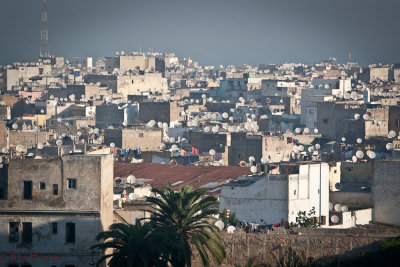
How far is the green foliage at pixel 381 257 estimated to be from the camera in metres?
31.4

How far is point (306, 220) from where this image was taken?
3878 cm

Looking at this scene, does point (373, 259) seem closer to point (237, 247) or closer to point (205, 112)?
point (237, 247)

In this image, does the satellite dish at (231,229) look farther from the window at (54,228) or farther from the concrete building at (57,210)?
the window at (54,228)

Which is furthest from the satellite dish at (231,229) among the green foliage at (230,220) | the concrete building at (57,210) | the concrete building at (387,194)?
the concrete building at (387,194)

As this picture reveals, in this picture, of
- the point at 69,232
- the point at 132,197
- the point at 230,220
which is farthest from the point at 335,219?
the point at 69,232

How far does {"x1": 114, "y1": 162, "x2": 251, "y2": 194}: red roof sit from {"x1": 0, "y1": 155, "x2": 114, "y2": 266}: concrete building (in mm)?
13347

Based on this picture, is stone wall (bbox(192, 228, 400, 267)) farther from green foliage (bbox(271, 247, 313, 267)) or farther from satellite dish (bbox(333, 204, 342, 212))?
satellite dish (bbox(333, 204, 342, 212))

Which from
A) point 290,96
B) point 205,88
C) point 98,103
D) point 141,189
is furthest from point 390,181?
point 205,88

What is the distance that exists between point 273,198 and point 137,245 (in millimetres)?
11172

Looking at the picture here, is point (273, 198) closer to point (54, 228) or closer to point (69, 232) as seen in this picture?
point (69, 232)

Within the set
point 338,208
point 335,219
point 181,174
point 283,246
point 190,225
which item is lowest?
point 283,246

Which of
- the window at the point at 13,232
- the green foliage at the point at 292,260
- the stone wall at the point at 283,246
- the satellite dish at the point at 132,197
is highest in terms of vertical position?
the satellite dish at the point at 132,197

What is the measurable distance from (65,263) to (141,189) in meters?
10.9

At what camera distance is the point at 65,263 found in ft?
104
